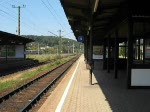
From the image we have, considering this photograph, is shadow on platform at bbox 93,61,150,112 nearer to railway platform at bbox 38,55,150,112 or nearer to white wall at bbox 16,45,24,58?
railway platform at bbox 38,55,150,112

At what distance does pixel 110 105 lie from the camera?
1203 centimetres

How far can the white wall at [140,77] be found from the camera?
15977 millimetres

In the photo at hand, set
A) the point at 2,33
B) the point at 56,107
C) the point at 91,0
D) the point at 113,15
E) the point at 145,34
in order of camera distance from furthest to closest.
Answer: the point at 2,33
the point at 113,15
the point at 145,34
the point at 91,0
the point at 56,107

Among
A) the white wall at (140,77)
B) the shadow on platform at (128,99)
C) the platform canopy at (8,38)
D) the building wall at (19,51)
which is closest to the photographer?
the shadow on platform at (128,99)

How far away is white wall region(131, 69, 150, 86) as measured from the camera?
52.4 ft

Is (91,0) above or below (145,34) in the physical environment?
above

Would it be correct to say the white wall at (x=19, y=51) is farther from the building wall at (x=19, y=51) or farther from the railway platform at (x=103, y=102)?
the railway platform at (x=103, y=102)

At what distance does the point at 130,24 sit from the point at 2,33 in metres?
24.0

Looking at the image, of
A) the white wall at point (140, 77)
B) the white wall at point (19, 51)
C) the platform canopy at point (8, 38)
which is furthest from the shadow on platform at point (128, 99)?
the white wall at point (19, 51)

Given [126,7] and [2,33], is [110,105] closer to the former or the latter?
[126,7]

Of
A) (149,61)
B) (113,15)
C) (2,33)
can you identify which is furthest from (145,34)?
(2,33)

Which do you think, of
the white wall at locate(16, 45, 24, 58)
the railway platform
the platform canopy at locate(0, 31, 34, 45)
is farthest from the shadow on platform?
the white wall at locate(16, 45, 24, 58)

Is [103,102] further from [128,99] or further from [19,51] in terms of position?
[19,51]

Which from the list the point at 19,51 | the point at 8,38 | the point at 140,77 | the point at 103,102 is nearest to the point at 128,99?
the point at 103,102
